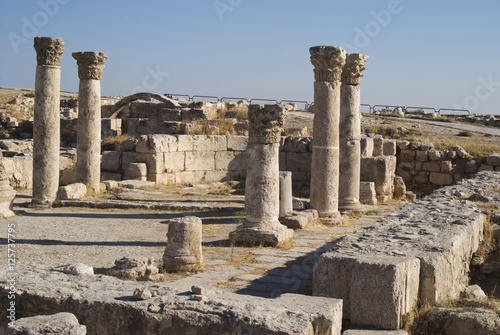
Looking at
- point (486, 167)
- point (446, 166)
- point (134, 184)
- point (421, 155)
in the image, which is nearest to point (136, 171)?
point (134, 184)

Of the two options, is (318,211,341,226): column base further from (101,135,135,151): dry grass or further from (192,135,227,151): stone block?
(101,135,135,151): dry grass

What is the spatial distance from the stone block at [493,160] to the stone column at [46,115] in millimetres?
12816

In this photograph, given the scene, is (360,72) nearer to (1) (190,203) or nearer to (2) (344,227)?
(2) (344,227)

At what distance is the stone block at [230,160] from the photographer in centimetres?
2089

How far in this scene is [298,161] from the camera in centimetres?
1989

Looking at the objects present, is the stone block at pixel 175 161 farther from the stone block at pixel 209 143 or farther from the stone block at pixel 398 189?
the stone block at pixel 398 189

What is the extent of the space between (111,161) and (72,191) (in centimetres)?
427

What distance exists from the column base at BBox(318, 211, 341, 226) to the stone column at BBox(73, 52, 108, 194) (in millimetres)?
6202

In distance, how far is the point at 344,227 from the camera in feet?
44.1

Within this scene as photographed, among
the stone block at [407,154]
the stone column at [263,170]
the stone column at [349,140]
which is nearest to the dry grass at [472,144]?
the stone block at [407,154]

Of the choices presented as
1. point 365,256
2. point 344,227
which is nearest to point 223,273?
point 365,256

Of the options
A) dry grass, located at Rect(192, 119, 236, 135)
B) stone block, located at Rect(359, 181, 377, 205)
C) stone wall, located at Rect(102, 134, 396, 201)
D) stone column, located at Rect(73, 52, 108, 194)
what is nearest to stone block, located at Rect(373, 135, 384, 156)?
stone wall, located at Rect(102, 134, 396, 201)

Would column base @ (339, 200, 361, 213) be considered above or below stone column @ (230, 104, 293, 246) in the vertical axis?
below

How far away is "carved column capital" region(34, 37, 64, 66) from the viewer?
47.4 ft
